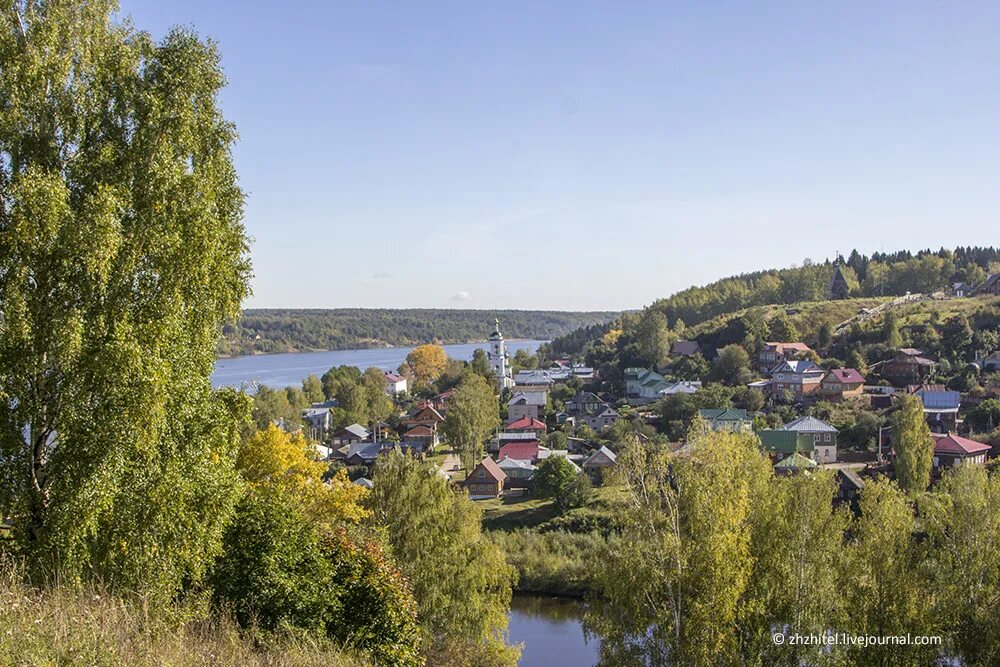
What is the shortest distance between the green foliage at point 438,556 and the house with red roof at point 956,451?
22.7m

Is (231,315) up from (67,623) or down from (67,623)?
up

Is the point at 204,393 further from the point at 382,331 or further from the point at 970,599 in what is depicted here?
the point at 382,331

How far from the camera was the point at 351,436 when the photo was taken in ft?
158

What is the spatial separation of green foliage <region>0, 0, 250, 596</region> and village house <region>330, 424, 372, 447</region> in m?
40.7

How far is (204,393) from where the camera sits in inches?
293

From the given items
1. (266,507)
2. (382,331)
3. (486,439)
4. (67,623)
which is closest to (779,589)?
(266,507)

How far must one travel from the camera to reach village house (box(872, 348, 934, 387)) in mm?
45531

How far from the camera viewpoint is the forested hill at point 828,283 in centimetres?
7281

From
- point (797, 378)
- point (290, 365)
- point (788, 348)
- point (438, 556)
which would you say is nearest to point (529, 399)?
point (797, 378)

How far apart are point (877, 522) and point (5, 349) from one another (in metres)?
11.6

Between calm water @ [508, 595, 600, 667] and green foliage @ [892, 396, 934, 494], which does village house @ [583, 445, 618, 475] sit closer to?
green foliage @ [892, 396, 934, 494]

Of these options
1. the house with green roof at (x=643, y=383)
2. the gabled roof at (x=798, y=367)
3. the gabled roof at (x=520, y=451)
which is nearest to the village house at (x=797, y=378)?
the gabled roof at (x=798, y=367)

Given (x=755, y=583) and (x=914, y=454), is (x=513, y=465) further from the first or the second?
(x=755, y=583)

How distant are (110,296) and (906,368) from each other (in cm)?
4770
